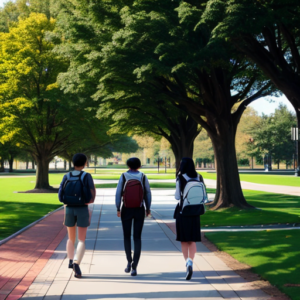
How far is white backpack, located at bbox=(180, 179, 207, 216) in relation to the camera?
760cm

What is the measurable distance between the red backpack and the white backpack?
655 millimetres

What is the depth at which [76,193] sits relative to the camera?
7.54m

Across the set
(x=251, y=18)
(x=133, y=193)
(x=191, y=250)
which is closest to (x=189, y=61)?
(x=251, y=18)

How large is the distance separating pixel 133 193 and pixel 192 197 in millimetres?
887

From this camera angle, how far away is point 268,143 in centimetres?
8856

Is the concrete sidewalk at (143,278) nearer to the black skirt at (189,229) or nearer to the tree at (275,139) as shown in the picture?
the black skirt at (189,229)

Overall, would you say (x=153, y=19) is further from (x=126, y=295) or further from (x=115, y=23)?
(x=126, y=295)

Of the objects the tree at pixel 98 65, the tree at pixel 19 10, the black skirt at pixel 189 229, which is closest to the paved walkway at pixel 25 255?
the black skirt at pixel 189 229

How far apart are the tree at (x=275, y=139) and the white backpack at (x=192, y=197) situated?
270 ft

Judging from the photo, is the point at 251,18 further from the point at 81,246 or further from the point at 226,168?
the point at 226,168

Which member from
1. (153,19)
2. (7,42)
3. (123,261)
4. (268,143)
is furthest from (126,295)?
(268,143)

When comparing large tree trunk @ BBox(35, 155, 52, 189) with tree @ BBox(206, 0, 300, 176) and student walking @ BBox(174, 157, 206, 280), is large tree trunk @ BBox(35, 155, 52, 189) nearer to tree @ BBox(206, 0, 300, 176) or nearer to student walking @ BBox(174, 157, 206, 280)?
tree @ BBox(206, 0, 300, 176)

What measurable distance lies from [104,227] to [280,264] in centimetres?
680

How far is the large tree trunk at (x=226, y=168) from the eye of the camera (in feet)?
65.9
